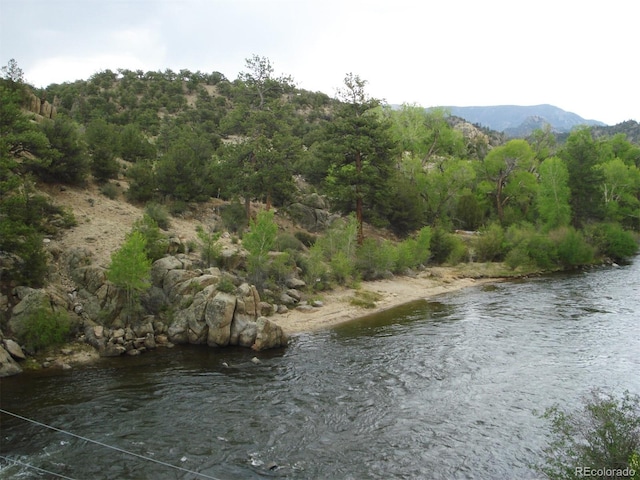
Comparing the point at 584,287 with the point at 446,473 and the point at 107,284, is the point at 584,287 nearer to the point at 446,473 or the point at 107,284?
the point at 446,473

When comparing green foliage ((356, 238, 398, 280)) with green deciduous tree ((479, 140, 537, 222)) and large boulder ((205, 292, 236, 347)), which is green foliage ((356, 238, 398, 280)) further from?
green deciduous tree ((479, 140, 537, 222))

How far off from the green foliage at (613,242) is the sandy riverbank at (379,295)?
1581cm

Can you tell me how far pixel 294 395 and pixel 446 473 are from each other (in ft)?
19.4

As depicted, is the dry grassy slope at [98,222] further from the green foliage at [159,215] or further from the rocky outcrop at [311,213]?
the rocky outcrop at [311,213]

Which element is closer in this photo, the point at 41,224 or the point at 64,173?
the point at 41,224

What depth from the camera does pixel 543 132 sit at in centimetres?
6788

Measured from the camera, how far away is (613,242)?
151ft

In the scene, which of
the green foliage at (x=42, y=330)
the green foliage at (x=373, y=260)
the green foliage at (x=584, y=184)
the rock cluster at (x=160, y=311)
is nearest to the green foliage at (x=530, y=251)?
the green foliage at (x=584, y=184)

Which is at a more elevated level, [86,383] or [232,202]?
[232,202]

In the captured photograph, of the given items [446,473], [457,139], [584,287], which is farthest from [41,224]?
[457,139]

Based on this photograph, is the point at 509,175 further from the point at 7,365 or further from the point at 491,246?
the point at 7,365

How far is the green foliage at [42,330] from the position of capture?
59.5 ft

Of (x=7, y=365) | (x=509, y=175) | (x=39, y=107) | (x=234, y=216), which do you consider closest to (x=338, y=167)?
(x=234, y=216)

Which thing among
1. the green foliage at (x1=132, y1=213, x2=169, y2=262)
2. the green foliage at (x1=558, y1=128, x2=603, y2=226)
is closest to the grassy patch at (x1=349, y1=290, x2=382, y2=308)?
the green foliage at (x1=132, y1=213, x2=169, y2=262)
